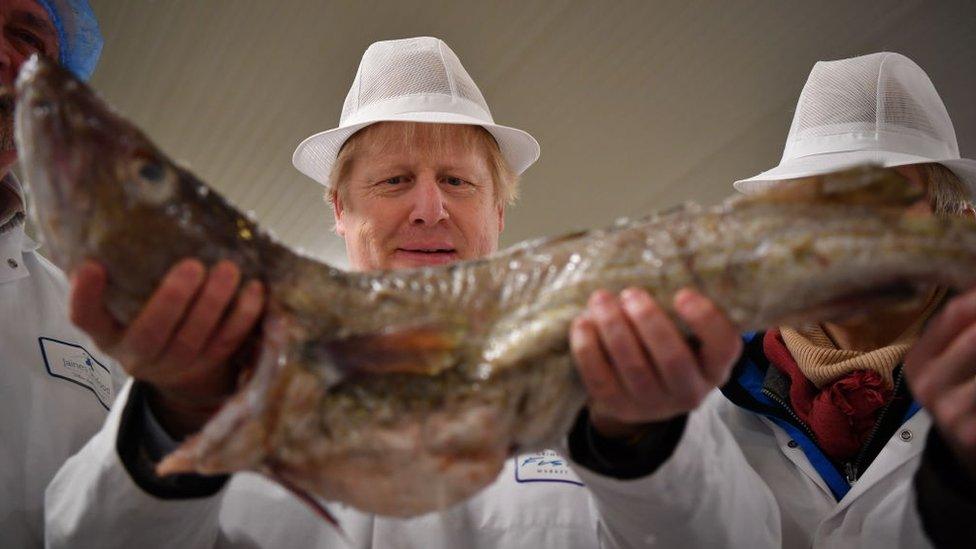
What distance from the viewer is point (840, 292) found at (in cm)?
102

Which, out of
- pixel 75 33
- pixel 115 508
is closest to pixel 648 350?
pixel 115 508

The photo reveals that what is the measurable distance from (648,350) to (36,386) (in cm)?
177

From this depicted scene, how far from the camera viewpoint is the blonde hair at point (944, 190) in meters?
2.08

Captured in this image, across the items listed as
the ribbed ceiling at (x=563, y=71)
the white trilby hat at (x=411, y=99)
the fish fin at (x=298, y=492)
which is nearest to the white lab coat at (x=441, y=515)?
the fish fin at (x=298, y=492)

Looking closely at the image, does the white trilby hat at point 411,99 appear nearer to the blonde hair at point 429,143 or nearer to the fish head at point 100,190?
the blonde hair at point 429,143

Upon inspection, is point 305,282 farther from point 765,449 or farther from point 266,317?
point 765,449

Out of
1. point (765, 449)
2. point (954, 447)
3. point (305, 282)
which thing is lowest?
point (765, 449)

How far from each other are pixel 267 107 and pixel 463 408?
16.5ft

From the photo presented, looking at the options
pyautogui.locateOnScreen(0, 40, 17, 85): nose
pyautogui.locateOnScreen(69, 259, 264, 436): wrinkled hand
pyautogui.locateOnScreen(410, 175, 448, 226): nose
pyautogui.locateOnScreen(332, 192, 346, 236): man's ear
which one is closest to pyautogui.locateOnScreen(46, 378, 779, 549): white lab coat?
pyautogui.locateOnScreen(69, 259, 264, 436): wrinkled hand

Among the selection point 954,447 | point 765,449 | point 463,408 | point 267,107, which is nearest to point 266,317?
point 463,408

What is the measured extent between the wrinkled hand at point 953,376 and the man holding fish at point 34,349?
81.1 inches

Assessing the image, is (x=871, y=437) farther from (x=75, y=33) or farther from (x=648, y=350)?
(x=75, y=33)

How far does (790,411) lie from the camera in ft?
6.67

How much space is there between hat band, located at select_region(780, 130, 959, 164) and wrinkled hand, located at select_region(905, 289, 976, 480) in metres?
1.40
